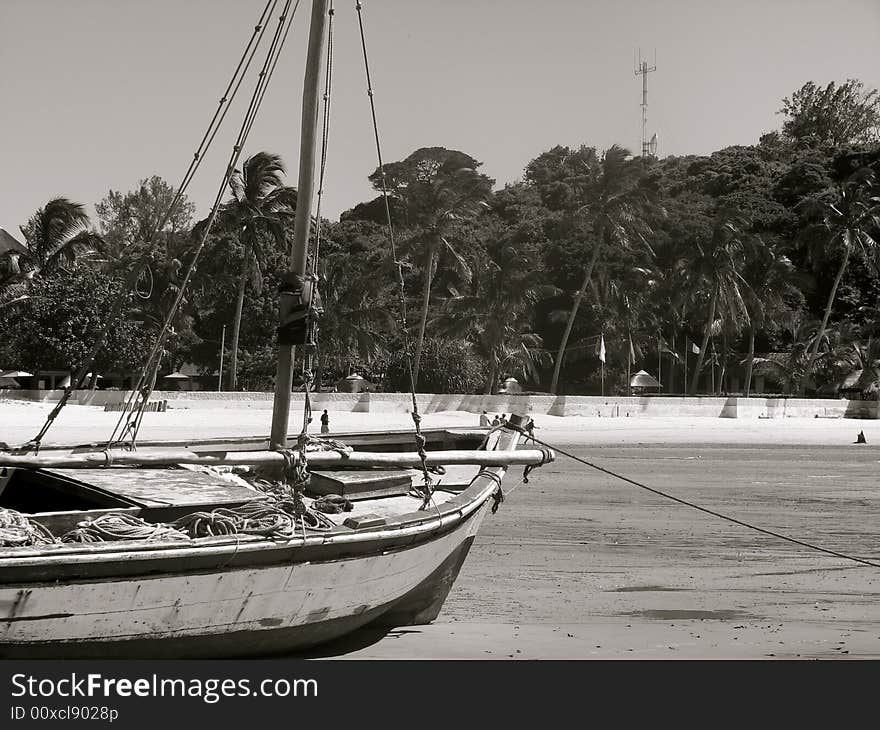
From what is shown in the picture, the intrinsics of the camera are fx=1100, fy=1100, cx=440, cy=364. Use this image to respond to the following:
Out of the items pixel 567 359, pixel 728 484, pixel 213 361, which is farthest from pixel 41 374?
pixel 728 484

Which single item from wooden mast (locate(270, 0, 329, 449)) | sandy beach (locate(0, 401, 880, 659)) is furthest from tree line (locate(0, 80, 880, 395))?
wooden mast (locate(270, 0, 329, 449))

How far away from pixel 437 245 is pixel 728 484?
26.0m

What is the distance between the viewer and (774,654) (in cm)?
787

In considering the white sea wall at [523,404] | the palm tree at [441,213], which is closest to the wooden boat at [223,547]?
the white sea wall at [523,404]

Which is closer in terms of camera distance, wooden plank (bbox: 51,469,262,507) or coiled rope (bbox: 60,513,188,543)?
coiled rope (bbox: 60,513,188,543)

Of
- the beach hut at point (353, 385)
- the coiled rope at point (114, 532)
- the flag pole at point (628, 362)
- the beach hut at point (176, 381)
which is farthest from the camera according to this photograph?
the flag pole at point (628, 362)

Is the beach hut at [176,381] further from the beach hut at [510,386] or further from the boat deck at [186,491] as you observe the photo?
the boat deck at [186,491]

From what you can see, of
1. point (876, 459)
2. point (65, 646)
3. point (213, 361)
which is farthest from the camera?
point (213, 361)

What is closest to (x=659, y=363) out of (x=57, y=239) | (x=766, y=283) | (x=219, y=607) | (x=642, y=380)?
(x=642, y=380)

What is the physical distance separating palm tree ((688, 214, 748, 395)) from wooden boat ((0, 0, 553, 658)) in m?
37.8

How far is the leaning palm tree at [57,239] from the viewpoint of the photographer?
41.0 m

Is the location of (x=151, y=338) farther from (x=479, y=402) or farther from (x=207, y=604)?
(x=207, y=604)

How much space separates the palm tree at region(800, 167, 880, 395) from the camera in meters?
47.8

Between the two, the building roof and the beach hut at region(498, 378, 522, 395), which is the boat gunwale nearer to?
the beach hut at region(498, 378, 522, 395)
